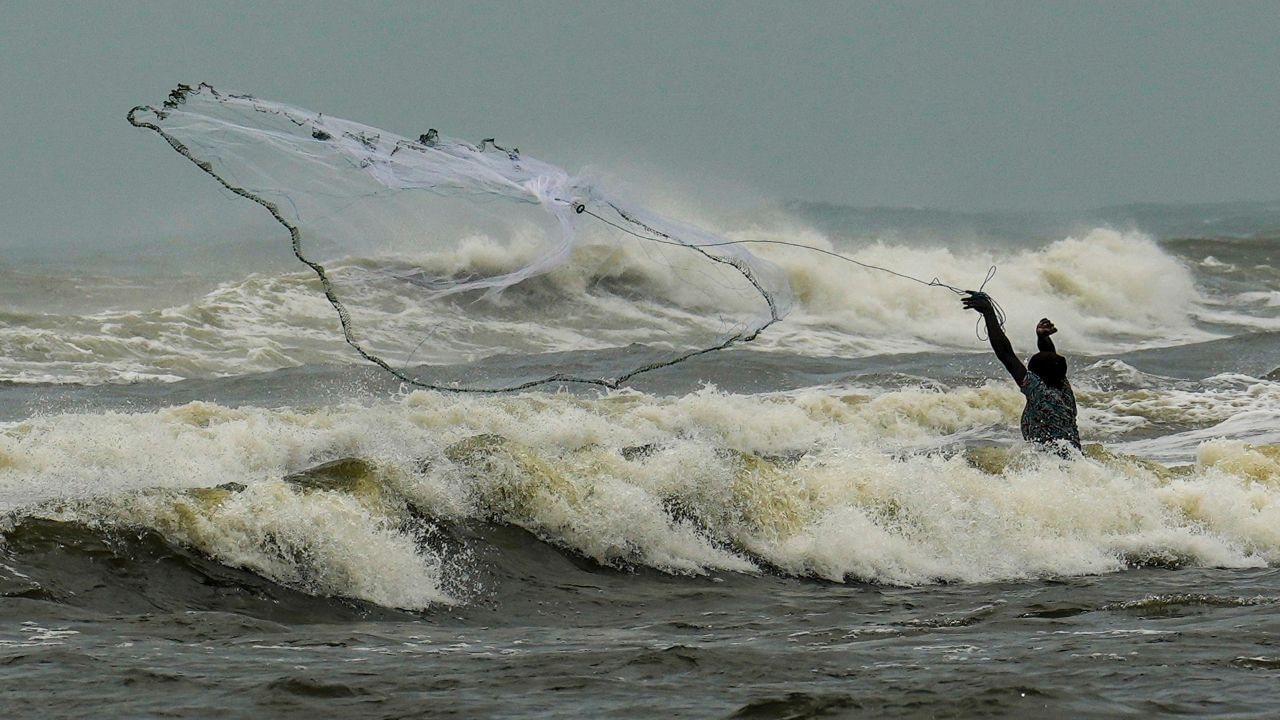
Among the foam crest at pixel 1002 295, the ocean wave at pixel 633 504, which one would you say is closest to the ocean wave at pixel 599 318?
the foam crest at pixel 1002 295

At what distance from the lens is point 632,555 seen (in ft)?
31.1

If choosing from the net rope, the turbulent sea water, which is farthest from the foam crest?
the net rope

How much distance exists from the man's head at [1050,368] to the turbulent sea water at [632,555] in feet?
1.99

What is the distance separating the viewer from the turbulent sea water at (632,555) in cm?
604

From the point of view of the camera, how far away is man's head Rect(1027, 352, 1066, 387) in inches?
460

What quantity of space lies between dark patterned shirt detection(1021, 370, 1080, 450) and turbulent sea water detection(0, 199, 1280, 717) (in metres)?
0.21

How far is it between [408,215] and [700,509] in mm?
2863

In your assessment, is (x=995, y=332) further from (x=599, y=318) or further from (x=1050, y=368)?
(x=599, y=318)

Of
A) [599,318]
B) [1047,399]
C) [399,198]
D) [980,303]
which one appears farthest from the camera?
[599,318]

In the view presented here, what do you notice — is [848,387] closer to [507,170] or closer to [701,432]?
[701,432]

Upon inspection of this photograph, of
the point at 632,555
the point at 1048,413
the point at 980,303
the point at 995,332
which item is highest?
the point at 980,303

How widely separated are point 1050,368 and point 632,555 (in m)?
4.21

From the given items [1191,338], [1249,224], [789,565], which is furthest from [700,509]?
[1249,224]

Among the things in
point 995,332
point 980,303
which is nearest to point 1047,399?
point 995,332
